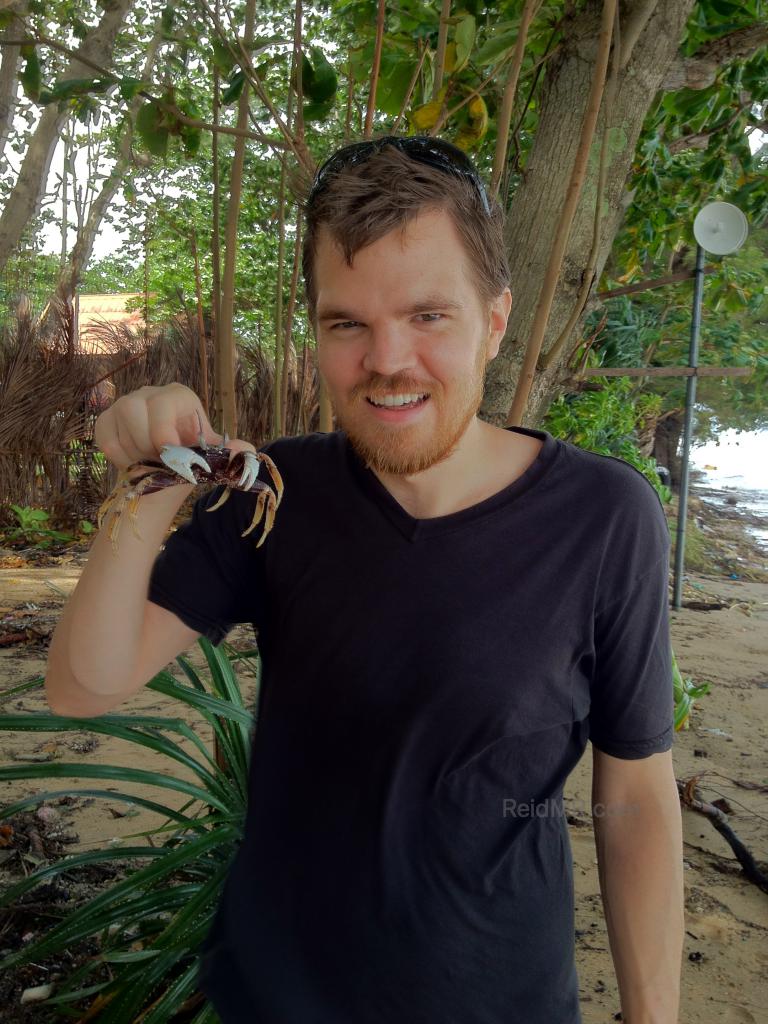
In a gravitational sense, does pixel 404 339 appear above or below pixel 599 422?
below

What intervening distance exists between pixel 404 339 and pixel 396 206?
18 centimetres

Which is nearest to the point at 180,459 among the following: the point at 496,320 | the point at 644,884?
the point at 496,320

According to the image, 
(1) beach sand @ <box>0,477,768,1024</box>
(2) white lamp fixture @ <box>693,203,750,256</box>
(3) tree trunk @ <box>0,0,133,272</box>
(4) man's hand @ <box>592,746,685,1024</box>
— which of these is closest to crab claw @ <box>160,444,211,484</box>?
(4) man's hand @ <box>592,746,685,1024</box>

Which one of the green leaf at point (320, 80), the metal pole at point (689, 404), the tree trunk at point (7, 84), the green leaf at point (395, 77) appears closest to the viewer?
the green leaf at point (320, 80)

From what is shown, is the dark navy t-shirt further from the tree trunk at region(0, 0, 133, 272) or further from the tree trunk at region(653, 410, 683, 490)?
the tree trunk at region(653, 410, 683, 490)

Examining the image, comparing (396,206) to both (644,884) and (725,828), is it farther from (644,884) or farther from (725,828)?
(725,828)

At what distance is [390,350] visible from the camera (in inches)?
43.6

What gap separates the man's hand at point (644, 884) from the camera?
3.66 ft

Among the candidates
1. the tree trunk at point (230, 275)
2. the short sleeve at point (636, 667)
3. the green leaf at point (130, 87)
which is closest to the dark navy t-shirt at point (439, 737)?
the short sleeve at point (636, 667)

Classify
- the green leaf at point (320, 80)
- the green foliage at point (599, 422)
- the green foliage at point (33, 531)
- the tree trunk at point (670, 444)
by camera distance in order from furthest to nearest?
the tree trunk at point (670, 444) < the green foliage at point (33, 531) < the green foliage at point (599, 422) < the green leaf at point (320, 80)

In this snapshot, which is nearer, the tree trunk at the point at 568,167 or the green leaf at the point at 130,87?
the green leaf at the point at 130,87

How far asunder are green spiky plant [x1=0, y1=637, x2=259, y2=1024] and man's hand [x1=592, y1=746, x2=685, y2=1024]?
2.73 ft

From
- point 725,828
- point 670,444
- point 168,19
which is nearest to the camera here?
point 168,19

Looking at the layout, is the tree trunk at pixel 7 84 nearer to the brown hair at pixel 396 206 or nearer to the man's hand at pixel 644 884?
the brown hair at pixel 396 206
